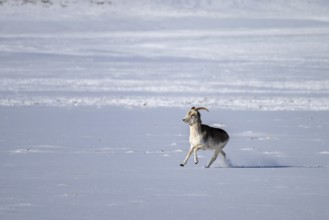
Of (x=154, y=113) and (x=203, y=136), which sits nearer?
(x=203, y=136)

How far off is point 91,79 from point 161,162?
1594cm

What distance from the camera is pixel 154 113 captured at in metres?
18.5

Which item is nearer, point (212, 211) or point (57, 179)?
point (212, 211)

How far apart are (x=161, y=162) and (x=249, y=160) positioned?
1292 millimetres

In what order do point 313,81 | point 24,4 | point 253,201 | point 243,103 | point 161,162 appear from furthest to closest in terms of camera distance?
point 24,4, point 313,81, point 243,103, point 161,162, point 253,201

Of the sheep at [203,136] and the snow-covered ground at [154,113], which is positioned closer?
the snow-covered ground at [154,113]

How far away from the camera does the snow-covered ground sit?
8.50m

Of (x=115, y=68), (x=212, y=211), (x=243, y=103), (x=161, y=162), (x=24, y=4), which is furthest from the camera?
(x=24, y=4)

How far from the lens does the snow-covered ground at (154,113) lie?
27.9 ft

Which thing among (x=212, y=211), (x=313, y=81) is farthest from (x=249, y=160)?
(x=313, y=81)

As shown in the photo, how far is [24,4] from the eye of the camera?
5009 cm

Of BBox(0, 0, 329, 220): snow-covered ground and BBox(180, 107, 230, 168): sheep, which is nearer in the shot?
BBox(0, 0, 329, 220): snow-covered ground

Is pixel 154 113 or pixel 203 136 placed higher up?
pixel 203 136

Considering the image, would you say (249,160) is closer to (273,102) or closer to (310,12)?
(273,102)
